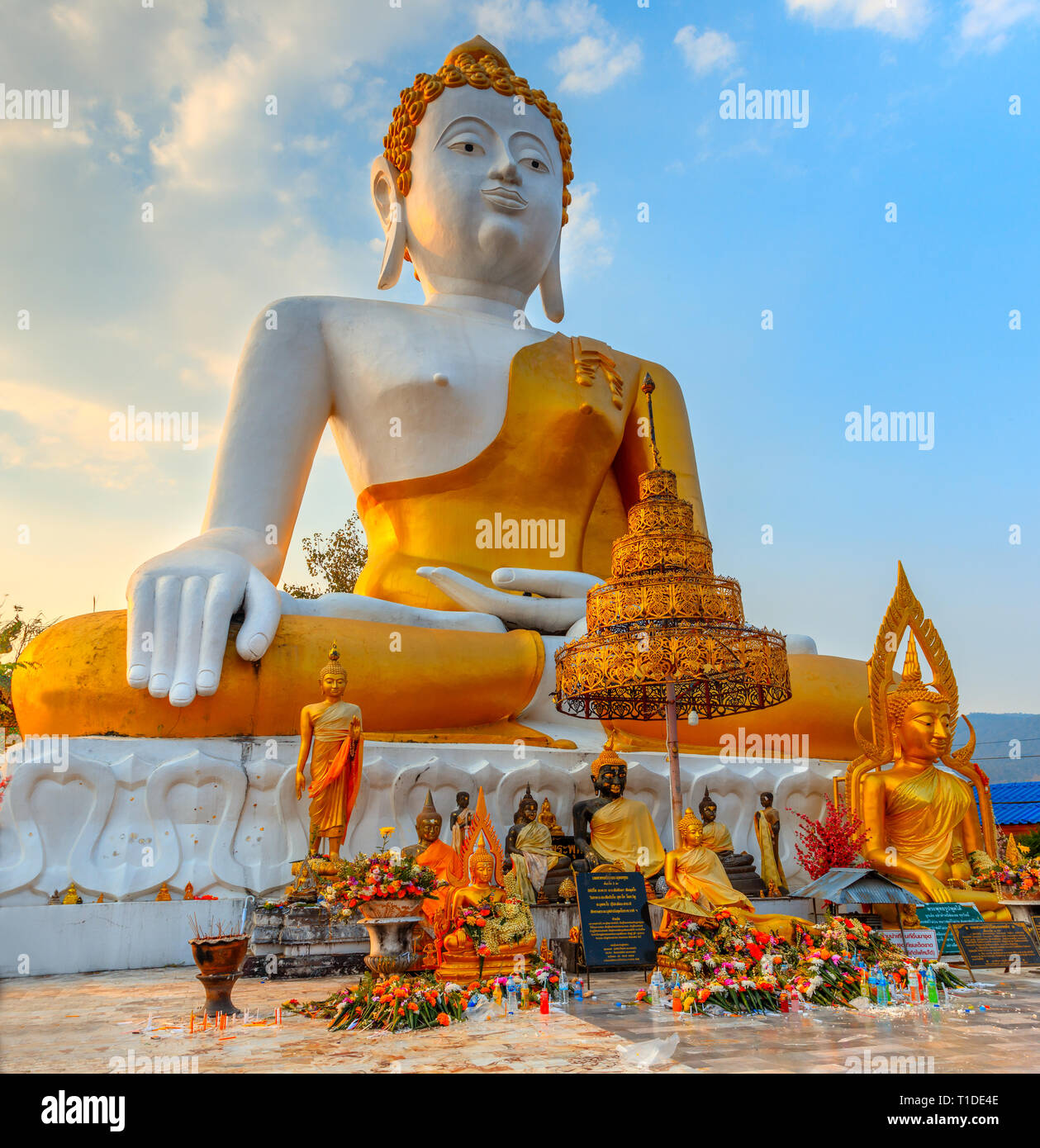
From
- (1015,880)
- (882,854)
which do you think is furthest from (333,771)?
(1015,880)

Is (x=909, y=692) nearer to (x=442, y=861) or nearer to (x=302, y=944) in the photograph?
(x=442, y=861)

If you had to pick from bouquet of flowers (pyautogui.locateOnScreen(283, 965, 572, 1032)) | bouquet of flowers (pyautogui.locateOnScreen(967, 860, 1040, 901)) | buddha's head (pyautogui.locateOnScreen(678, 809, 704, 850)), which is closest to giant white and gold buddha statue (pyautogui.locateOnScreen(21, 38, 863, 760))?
bouquet of flowers (pyautogui.locateOnScreen(967, 860, 1040, 901))

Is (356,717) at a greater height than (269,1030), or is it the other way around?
(356,717)

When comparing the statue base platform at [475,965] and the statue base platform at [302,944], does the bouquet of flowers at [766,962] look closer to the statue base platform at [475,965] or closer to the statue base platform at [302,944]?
the statue base platform at [475,965]

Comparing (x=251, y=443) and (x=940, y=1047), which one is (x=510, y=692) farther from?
(x=940, y=1047)

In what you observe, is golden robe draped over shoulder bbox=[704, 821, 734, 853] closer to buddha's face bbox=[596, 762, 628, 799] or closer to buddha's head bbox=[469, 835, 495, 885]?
buddha's face bbox=[596, 762, 628, 799]

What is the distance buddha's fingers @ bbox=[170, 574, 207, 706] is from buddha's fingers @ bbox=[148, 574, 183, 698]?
0.03m

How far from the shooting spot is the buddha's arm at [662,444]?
11.8 metres

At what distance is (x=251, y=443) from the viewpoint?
10328 mm

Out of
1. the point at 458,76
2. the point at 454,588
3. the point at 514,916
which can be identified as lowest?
the point at 514,916

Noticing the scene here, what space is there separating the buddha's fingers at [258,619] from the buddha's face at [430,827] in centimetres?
267

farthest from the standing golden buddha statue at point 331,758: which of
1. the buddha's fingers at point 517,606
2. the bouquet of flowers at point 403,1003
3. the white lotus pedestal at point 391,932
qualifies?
the buddha's fingers at point 517,606
